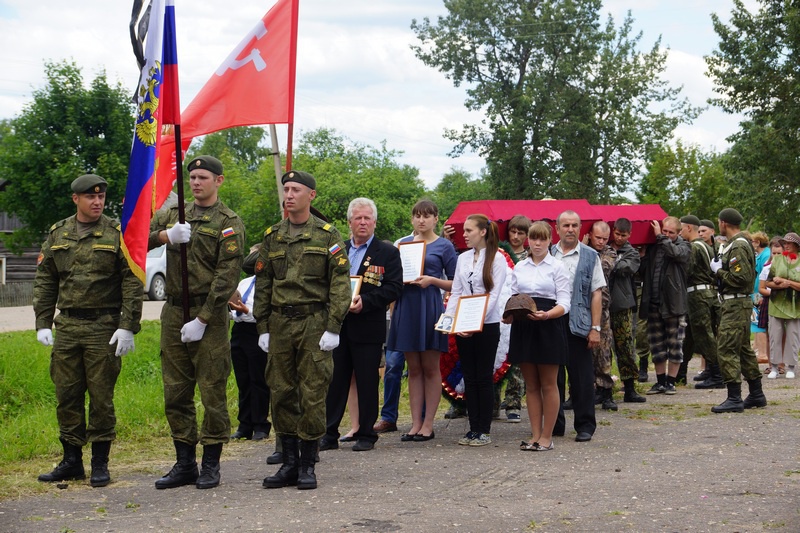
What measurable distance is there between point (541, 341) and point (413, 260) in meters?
1.46

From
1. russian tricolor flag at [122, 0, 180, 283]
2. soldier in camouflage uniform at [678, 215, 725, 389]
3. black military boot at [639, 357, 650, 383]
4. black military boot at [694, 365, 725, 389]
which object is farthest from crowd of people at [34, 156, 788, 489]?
black military boot at [639, 357, 650, 383]

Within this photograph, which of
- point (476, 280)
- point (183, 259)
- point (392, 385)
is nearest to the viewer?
point (183, 259)

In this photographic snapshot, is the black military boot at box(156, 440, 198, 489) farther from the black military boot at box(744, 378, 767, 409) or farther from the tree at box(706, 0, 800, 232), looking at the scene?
the tree at box(706, 0, 800, 232)

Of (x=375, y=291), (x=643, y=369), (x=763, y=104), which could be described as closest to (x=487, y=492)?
(x=375, y=291)

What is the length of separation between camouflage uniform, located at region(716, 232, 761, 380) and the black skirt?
2.89 metres

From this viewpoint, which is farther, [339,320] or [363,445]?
[363,445]

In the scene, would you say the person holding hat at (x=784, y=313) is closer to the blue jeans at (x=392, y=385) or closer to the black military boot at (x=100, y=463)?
the blue jeans at (x=392, y=385)

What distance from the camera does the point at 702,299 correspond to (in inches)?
518

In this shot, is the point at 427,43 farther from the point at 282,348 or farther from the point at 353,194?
the point at 282,348

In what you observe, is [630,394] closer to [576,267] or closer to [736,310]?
[736,310]

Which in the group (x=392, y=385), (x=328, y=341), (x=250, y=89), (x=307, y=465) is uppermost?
(x=250, y=89)

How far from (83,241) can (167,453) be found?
2.28m

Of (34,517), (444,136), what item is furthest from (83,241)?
(444,136)

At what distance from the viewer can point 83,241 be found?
750cm
